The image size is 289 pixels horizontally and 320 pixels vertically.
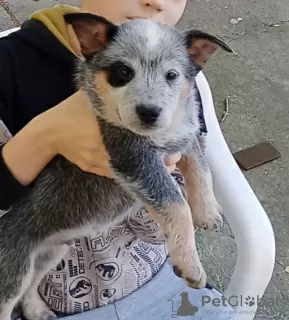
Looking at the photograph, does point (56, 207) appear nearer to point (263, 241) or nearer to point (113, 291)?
point (113, 291)


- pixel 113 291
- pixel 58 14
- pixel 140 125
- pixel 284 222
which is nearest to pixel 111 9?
pixel 58 14

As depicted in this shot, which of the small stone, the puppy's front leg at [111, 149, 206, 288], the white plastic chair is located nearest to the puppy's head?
the puppy's front leg at [111, 149, 206, 288]

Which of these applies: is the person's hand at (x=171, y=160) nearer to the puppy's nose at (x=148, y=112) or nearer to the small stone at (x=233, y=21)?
the puppy's nose at (x=148, y=112)

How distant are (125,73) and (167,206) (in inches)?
11.6

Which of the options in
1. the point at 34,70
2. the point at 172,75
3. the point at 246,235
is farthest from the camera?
the point at 246,235

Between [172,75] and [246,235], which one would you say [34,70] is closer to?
[172,75]

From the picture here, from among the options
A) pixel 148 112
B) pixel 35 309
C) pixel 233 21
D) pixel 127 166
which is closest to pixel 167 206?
pixel 127 166

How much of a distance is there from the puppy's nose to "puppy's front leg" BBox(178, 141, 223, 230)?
345 millimetres

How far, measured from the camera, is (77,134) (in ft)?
5.08

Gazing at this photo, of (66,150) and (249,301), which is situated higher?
(66,150)

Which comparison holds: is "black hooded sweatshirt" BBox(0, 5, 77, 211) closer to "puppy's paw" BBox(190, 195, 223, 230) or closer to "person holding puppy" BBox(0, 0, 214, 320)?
"person holding puppy" BBox(0, 0, 214, 320)

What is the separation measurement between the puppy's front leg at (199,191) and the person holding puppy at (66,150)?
69 mm

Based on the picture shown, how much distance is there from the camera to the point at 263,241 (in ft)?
5.92

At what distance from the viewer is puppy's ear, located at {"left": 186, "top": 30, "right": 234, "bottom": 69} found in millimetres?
1483
